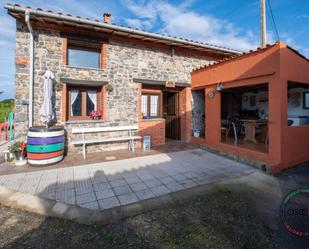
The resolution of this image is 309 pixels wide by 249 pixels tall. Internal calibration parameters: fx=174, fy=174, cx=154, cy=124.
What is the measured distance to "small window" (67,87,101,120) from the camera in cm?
617

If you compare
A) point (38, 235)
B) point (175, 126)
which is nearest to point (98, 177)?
point (38, 235)

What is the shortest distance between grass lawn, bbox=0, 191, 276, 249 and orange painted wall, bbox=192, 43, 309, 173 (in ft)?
7.91

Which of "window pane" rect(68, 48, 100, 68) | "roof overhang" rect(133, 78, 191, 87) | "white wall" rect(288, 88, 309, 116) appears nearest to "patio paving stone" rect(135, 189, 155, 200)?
"roof overhang" rect(133, 78, 191, 87)

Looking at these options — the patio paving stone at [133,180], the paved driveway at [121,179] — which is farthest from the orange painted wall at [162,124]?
the patio paving stone at [133,180]

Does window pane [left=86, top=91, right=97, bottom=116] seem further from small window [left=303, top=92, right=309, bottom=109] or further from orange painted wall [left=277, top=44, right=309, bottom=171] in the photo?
small window [left=303, top=92, right=309, bottom=109]

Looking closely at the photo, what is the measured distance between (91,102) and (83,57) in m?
1.63

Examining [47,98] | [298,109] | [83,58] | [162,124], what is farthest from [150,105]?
[298,109]

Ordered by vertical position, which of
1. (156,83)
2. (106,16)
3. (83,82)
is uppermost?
(106,16)

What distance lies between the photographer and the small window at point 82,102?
617 centimetres

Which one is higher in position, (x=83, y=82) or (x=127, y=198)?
(x=83, y=82)

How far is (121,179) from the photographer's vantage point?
397 centimetres

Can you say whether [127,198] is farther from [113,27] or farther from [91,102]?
[113,27]

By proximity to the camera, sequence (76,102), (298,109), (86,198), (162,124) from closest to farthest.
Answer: (86,198)
(76,102)
(162,124)
(298,109)

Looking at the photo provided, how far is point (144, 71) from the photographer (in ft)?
23.0
